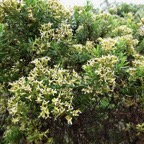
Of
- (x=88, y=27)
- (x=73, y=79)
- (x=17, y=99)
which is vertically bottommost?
(x=17, y=99)

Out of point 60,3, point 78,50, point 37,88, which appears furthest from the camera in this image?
point 60,3

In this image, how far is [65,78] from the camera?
12.3 feet

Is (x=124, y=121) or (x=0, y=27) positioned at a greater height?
(x=0, y=27)

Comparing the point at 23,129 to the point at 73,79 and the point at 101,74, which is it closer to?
the point at 73,79

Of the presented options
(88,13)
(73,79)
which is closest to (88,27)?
(88,13)

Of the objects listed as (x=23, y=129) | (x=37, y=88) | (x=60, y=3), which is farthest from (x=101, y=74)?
(x=60, y=3)

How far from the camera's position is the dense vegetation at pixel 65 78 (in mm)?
3645

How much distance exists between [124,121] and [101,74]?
1.37 meters

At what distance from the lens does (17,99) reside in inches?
142

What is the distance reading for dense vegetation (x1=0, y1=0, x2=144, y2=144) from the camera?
3.64 metres

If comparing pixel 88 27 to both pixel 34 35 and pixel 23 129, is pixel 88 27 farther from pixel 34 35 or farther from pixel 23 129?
pixel 23 129

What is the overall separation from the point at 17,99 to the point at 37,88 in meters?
0.29

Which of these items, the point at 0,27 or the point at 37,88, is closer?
the point at 37,88

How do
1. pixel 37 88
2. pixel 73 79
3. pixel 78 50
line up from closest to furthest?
pixel 37 88 → pixel 73 79 → pixel 78 50
